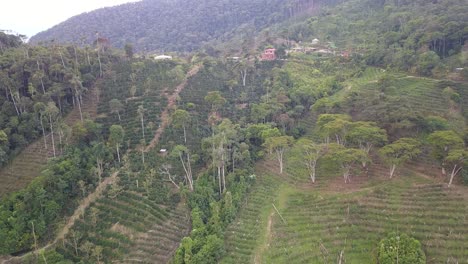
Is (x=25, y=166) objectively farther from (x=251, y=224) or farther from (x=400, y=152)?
(x=400, y=152)

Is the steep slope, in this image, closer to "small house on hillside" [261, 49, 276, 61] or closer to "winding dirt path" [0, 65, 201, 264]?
"winding dirt path" [0, 65, 201, 264]

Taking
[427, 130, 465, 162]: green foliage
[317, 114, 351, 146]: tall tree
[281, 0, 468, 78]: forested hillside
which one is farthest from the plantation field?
[281, 0, 468, 78]: forested hillside

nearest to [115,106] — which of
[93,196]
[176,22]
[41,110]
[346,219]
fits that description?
[41,110]

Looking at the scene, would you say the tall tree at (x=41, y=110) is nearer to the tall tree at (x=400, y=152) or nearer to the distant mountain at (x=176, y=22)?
the tall tree at (x=400, y=152)

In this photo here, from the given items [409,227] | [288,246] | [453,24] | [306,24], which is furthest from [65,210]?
[306,24]

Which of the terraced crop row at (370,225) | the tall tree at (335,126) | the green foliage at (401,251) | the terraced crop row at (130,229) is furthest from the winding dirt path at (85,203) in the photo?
the green foliage at (401,251)

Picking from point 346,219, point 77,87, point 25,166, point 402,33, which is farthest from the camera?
point 402,33
